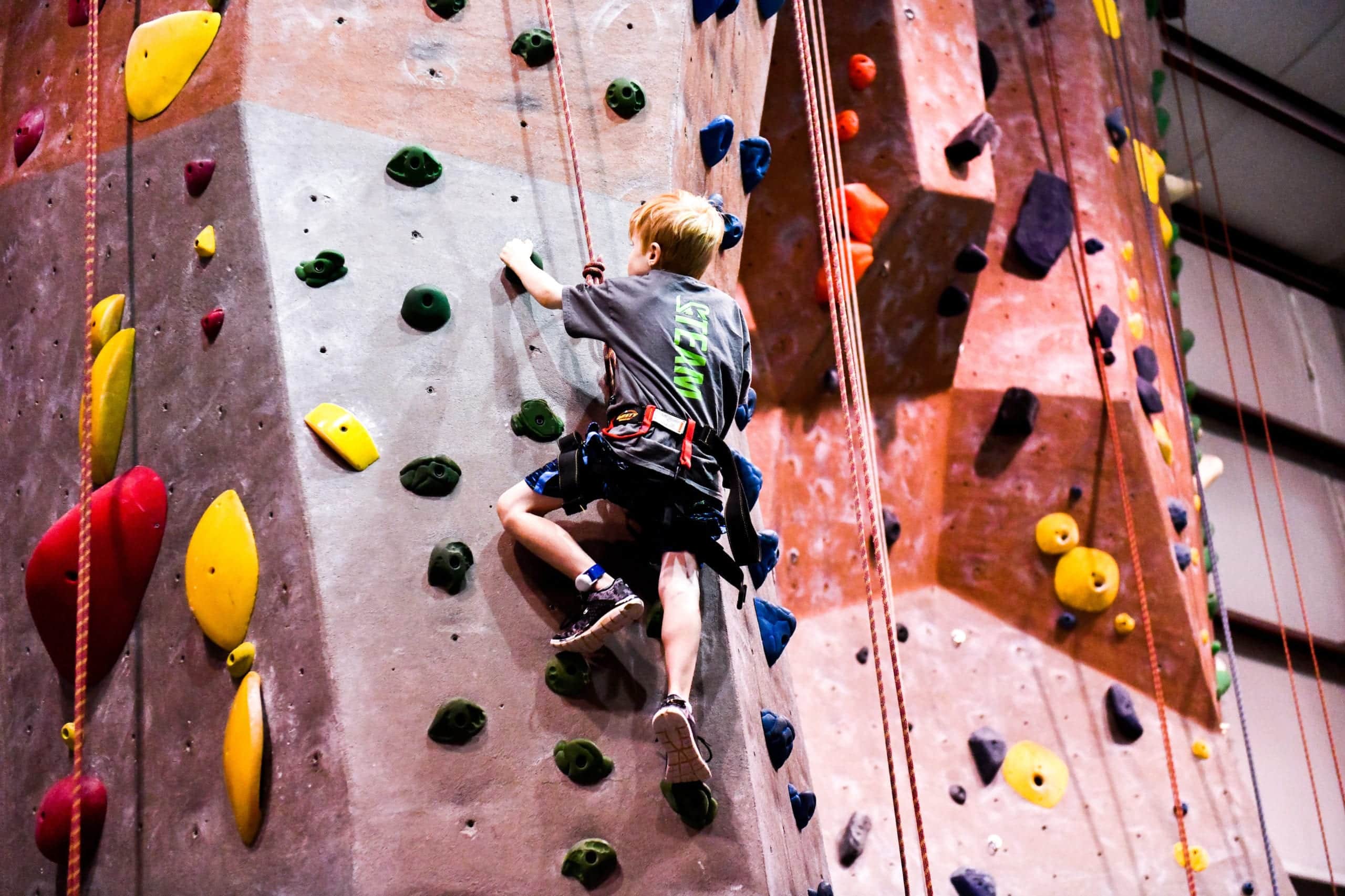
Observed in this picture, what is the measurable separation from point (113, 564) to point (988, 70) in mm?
3638

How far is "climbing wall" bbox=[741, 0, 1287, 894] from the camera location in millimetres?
4105

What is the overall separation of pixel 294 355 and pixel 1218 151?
21.5ft

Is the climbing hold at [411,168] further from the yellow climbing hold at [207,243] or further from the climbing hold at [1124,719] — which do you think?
the climbing hold at [1124,719]

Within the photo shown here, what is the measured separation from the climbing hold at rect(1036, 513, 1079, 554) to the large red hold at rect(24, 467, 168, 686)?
301cm

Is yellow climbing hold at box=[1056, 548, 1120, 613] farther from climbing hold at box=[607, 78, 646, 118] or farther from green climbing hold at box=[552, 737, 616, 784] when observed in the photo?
green climbing hold at box=[552, 737, 616, 784]

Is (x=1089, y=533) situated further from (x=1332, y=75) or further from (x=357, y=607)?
(x=1332, y=75)

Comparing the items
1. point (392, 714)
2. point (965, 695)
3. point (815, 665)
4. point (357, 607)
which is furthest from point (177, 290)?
point (965, 695)

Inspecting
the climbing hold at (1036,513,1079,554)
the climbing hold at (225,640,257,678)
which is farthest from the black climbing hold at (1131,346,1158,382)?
the climbing hold at (225,640,257,678)

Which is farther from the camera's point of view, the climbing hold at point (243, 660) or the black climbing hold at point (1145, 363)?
the black climbing hold at point (1145, 363)

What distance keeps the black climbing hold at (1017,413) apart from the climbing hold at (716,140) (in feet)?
6.11

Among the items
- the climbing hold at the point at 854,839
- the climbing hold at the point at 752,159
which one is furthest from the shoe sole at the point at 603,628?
the climbing hold at the point at 854,839

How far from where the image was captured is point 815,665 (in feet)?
13.5

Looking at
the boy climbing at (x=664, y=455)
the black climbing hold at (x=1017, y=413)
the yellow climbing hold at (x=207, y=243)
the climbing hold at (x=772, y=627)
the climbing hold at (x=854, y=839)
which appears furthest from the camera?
the black climbing hold at (x=1017, y=413)

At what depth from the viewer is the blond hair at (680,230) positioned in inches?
93.0
